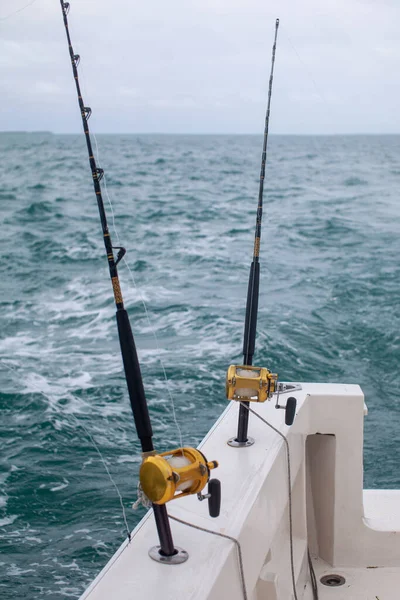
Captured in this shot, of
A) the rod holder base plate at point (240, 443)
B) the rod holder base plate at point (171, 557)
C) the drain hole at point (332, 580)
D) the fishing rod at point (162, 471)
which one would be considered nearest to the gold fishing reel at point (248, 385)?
the rod holder base plate at point (240, 443)

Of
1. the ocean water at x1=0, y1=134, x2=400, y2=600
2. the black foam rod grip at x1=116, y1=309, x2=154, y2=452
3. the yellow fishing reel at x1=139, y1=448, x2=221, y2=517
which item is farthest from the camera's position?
the ocean water at x1=0, y1=134, x2=400, y2=600

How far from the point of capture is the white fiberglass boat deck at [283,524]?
158 cm

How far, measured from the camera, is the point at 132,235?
1526cm

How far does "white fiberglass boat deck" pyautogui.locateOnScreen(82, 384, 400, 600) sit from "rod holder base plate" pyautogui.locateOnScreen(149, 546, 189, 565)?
14 mm

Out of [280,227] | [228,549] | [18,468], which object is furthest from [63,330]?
[280,227]

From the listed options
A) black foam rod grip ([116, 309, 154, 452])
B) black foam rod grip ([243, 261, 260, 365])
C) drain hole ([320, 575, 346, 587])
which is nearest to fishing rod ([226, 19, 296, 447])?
black foam rod grip ([243, 261, 260, 365])

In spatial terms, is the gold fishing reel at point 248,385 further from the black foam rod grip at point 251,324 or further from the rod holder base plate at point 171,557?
the rod holder base plate at point 171,557

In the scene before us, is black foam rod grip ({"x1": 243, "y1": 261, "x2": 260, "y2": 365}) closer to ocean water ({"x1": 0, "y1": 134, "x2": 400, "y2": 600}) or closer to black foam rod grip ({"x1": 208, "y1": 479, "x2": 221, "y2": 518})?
ocean water ({"x1": 0, "y1": 134, "x2": 400, "y2": 600})

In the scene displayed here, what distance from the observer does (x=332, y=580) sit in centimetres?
260

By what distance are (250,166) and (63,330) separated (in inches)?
1132

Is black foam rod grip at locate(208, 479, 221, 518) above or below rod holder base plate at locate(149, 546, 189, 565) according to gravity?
above

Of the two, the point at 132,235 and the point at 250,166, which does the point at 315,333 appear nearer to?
the point at 132,235

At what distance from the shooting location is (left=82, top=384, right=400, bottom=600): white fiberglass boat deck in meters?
1.58

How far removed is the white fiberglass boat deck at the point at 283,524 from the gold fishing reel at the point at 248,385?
182mm
